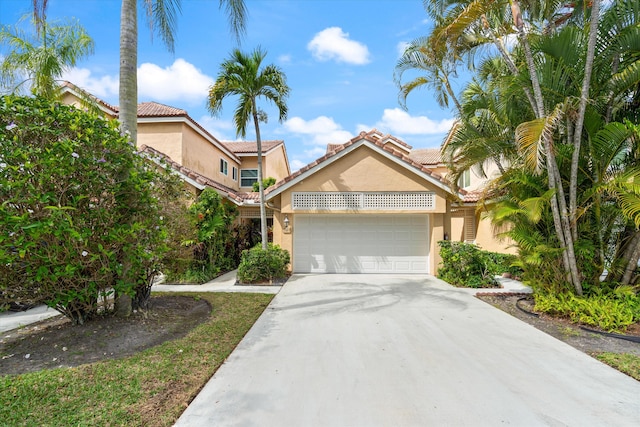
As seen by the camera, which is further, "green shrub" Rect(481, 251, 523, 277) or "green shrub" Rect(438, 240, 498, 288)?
"green shrub" Rect(438, 240, 498, 288)

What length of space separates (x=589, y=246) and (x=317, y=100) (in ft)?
34.9

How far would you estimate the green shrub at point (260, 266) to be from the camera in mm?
9703

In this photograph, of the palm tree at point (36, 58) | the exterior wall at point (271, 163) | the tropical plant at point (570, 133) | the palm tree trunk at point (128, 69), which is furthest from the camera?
the exterior wall at point (271, 163)

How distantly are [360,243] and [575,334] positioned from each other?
696 centimetres

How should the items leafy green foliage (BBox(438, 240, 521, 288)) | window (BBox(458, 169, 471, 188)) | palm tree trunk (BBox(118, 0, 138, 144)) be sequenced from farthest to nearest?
1. window (BBox(458, 169, 471, 188))
2. leafy green foliage (BBox(438, 240, 521, 288))
3. palm tree trunk (BBox(118, 0, 138, 144))

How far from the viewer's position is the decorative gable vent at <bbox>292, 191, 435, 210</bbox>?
1102cm

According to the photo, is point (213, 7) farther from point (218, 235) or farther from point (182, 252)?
point (218, 235)

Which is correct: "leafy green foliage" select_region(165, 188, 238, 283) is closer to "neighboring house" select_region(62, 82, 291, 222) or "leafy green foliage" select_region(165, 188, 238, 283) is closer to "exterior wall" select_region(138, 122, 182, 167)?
"neighboring house" select_region(62, 82, 291, 222)

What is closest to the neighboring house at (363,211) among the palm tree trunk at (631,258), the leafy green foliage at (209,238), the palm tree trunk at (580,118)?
the leafy green foliage at (209,238)

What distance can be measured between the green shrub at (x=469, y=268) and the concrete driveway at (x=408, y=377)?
116 inches

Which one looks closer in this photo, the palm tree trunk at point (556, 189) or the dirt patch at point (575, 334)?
the dirt patch at point (575, 334)

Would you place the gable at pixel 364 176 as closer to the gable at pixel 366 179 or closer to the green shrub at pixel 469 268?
the gable at pixel 366 179

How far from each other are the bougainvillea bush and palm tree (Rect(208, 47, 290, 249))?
4.85 metres

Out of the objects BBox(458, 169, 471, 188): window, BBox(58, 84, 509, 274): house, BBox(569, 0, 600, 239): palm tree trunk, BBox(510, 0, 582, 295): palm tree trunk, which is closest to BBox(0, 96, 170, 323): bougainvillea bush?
BBox(58, 84, 509, 274): house
